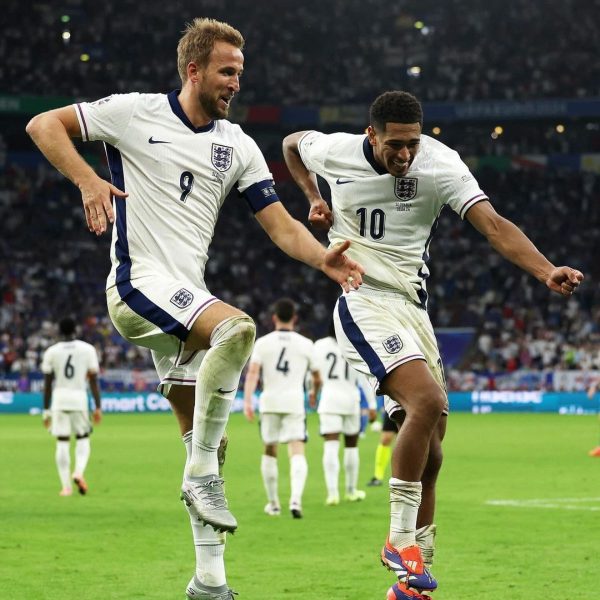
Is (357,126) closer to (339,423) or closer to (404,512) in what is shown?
(339,423)

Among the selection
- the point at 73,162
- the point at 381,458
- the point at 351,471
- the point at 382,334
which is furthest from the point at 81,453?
the point at 73,162

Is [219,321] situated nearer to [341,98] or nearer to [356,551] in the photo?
[356,551]

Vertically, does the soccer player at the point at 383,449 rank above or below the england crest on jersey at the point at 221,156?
below

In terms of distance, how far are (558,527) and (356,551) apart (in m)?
2.57

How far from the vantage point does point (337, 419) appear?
52.8ft

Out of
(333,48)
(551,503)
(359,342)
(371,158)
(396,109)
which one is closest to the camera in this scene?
(396,109)

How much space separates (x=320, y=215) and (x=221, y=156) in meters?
0.91

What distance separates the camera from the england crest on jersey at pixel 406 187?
752 centimetres

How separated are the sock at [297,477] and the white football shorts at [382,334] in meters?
6.70

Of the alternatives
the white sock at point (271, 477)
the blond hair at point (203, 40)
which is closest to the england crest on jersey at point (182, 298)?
the blond hair at point (203, 40)

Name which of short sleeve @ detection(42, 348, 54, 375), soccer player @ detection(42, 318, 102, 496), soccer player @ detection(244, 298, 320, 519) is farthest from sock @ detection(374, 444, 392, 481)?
short sleeve @ detection(42, 348, 54, 375)

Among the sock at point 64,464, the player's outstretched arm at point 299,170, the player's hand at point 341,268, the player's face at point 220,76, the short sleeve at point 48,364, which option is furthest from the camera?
the short sleeve at point 48,364

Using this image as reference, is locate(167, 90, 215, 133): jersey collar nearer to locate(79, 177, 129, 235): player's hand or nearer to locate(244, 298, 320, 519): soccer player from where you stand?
locate(79, 177, 129, 235): player's hand

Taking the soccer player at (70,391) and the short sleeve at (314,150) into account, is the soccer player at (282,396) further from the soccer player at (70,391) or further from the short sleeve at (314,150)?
the short sleeve at (314,150)
